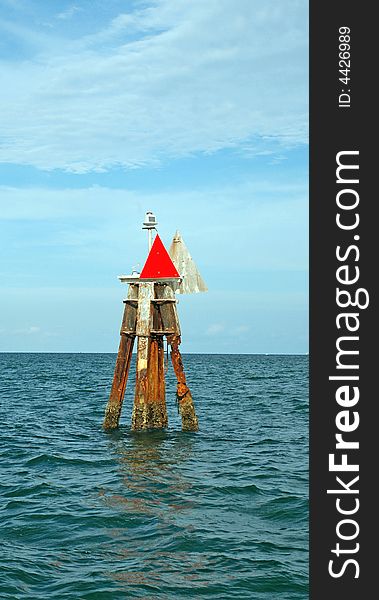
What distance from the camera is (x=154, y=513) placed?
1230 centimetres

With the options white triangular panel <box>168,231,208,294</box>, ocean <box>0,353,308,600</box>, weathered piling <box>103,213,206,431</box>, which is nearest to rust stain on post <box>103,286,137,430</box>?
weathered piling <box>103,213,206,431</box>

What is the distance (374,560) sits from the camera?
5.64 m

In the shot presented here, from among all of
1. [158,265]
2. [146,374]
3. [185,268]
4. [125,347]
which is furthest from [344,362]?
[185,268]

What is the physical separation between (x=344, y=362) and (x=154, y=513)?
756 cm

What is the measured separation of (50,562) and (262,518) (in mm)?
3942

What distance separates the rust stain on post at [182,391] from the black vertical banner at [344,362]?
12934 millimetres

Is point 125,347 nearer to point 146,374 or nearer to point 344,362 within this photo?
point 146,374

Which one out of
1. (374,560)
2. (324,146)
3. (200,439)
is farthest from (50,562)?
(200,439)

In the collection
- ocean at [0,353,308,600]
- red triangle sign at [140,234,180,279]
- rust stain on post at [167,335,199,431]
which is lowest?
ocean at [0,353,308,600]

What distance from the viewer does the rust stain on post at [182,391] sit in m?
18.8

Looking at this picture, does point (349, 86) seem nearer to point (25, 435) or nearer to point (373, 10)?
point (373, 10)

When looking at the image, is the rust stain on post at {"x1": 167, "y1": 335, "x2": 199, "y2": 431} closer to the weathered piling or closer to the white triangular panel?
the weathered piling

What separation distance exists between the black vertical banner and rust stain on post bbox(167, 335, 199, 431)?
509 inches

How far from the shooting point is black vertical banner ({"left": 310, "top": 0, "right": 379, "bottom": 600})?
18.6 feet
